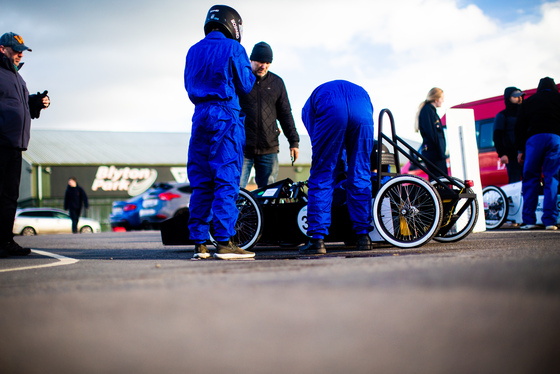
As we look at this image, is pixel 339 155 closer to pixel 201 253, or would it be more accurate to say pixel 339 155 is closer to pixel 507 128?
pixel 201 253

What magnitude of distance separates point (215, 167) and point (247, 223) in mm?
1072

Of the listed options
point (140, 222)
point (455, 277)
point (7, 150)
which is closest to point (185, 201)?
point (140, 222)

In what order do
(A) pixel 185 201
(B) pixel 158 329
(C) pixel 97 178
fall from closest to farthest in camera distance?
(B) pixel 158 329, (A) pixel 185 201, (C) pixel 97 178

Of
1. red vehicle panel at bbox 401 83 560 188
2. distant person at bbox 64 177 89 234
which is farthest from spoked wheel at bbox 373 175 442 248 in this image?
distant person at bbox 64 177 89 234

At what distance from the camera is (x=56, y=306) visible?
85.6 inches

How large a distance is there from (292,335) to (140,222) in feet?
52.0

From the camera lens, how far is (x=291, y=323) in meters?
1.85

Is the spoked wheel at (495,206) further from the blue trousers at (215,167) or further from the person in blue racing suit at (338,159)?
the blue trousers at (215,167)

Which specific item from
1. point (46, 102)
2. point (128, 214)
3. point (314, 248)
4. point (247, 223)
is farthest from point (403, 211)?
point (128, 214)

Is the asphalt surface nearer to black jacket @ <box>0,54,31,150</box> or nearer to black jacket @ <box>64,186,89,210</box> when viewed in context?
black jacket @ <box>0,54,31,150</box>

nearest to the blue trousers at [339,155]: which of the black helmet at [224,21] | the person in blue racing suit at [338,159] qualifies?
the person in blue racing suit at [338,159]

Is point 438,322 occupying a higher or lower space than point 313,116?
lower

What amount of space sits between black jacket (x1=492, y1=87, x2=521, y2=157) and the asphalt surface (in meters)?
7.77

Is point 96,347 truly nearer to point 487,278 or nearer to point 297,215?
point 487,278
